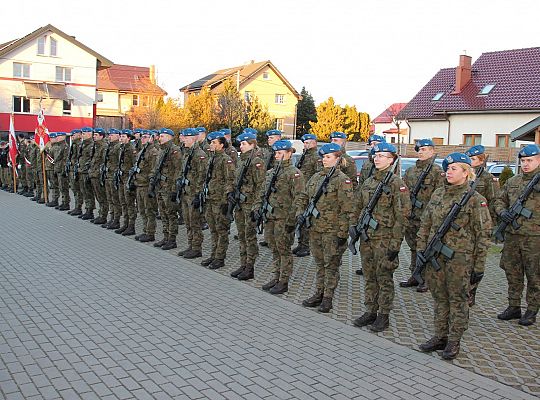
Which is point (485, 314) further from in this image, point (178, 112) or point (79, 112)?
point (79, 112)

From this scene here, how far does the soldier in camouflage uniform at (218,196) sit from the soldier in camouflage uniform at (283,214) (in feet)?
4.17

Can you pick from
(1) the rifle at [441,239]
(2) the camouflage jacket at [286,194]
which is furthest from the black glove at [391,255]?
(2) the camouflage jacket at [286,194]

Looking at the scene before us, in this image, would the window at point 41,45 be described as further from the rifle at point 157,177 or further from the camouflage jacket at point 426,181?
the camouflage jacket at point 426,181

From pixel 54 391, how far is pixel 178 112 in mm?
37475

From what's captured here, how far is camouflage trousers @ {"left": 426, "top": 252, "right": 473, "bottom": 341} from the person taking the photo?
5527 mm

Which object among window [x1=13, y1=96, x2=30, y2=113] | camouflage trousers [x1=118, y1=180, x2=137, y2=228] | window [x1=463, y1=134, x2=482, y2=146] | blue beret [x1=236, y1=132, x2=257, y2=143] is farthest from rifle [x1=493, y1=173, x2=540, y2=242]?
window [x1=13, y1=96, x2=30, y2=113]

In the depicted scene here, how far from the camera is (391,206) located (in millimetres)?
6383

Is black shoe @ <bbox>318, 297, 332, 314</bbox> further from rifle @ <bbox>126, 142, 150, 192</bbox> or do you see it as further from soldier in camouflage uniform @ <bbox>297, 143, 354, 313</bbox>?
rifle @ <bbox>126, 142, 150, 192</bbox>

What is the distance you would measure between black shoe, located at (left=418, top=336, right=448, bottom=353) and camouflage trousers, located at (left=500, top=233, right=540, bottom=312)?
5.69ft

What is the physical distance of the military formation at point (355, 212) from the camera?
565 cm

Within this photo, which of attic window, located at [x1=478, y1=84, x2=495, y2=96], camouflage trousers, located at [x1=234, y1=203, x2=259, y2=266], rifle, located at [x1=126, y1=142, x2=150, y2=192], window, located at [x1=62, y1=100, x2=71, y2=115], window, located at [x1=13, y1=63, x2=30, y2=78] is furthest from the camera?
window, located at [x1=62, y1=100, x2=71, y2=115]

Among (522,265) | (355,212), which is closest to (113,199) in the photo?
(355,212)

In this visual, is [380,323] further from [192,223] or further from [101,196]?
[101,196]

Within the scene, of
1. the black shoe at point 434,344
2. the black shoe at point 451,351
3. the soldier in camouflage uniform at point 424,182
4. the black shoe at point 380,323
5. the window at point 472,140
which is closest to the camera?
the black shoe at point 451,351
